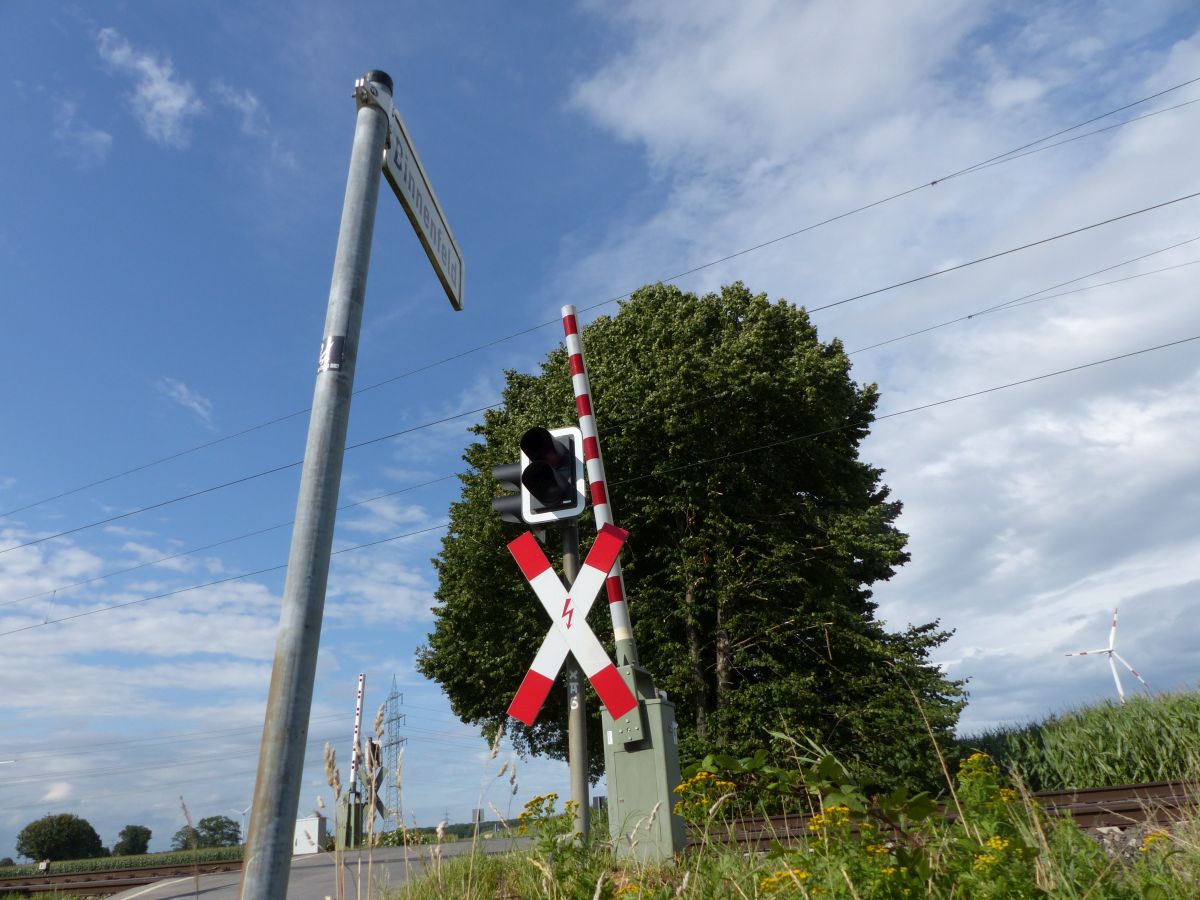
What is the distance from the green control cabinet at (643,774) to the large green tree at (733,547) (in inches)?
419

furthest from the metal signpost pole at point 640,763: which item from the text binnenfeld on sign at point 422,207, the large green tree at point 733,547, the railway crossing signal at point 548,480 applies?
the large green tree at point 733,547

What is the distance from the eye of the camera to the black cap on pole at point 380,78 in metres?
2.34

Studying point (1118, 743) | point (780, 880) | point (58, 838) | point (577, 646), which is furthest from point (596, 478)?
point (58, 838)

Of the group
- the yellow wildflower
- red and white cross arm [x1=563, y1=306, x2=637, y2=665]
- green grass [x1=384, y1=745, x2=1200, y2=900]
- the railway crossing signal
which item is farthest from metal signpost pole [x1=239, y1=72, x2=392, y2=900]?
red and white cross arm [x1=563, y1=306, x2=637, y2=665]

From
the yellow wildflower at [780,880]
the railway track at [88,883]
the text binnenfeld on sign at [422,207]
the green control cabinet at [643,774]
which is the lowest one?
the railway track at [88,883]

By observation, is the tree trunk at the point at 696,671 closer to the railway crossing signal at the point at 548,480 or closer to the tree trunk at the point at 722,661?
the tree trunk at the point at 722,661

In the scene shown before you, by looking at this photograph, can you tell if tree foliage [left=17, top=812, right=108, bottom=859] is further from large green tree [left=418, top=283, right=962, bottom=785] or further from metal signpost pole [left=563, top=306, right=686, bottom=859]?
metal signpost pole [left=563, top=306, right=686, bottom=859]

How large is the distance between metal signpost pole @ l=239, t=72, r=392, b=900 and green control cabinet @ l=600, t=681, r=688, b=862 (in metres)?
2.94

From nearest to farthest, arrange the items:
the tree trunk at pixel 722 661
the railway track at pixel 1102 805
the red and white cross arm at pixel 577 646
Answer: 1. the red and white cross arm at pixel 577 646
2. the railway track at pixel 1102 805
3. the tree trunk at pixel 722 661

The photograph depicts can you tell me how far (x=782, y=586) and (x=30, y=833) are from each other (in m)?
67.1

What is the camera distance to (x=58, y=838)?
58344 millimetres

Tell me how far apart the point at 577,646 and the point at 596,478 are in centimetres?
176

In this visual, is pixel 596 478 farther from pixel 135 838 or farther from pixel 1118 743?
pixel 135 838

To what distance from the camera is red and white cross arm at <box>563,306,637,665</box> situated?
505 cm
